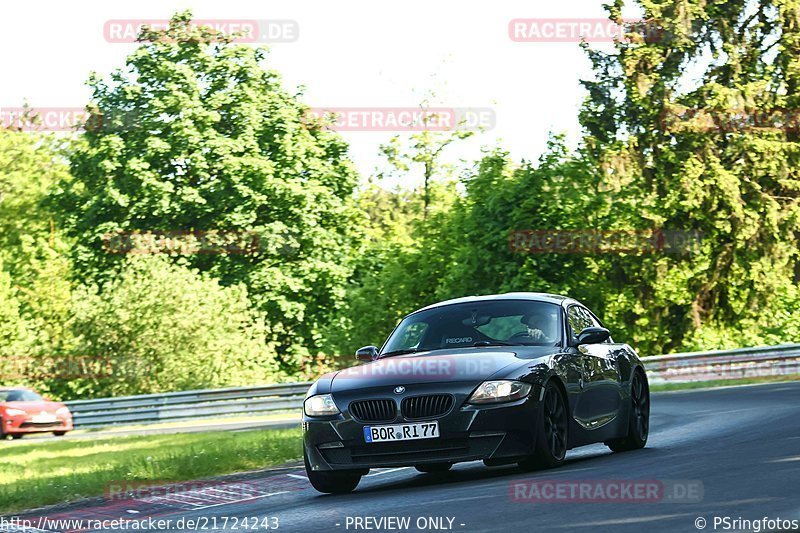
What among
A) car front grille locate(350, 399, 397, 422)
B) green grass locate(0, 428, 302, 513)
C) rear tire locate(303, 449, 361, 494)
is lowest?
green grass locate(0, 428, 302, 513)

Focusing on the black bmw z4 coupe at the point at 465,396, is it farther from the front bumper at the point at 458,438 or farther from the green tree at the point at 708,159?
the green tree at the point at 708,159

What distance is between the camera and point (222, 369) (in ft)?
143

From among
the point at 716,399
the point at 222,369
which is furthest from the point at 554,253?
the point at 716,399

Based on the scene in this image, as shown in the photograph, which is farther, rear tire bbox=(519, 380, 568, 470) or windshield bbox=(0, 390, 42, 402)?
windshield bbox=(0, 390, 42, 402)

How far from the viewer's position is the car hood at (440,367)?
10.7 metres

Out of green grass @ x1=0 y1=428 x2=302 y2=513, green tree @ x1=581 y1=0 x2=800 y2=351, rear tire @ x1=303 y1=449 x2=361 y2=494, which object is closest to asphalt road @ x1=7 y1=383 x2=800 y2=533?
rear tire @ x1=303 y1=449 x2=361 y2=494

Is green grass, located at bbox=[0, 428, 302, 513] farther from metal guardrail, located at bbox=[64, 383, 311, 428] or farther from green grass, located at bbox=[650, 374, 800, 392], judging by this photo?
metal guardrail, located at bbox=[64, 383, 311, 428]

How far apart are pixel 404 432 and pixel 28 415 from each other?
27500mm

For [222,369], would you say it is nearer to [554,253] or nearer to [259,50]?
[554,253]

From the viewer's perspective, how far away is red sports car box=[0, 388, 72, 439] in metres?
35.8

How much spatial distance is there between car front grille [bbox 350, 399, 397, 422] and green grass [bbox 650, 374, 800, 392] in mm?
21440

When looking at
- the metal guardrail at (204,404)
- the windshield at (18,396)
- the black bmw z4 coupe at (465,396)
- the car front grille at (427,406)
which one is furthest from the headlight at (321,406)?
the windshield at (18,396)

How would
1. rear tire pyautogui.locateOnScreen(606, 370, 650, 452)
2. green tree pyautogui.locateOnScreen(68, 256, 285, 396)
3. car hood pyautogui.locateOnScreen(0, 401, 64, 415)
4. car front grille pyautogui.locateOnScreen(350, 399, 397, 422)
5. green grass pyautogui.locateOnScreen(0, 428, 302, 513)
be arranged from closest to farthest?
car front grille pyautogui.locateOnScreen(350, 399, 397, 422), green grass pyautogui.locateOnScreen(0, 428, 302, 513), rear tire pyautogui.locateOnScreen(606, 370, 650, 452), car hood pyautogui.locateOnScreen(0, 401, 64, 415), green tree pyautogui.locateOnScreen(68, 256, 285, 396)

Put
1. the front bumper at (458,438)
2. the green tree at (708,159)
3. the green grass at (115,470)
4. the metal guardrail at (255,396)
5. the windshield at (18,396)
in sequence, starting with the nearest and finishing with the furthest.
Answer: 1. the front bumper at (458,438)
2. the green grass at (115,470)
3. the metal guardrail at (255,396)
4. the windshield at (18,396)
5. the green tree at (708,159)
